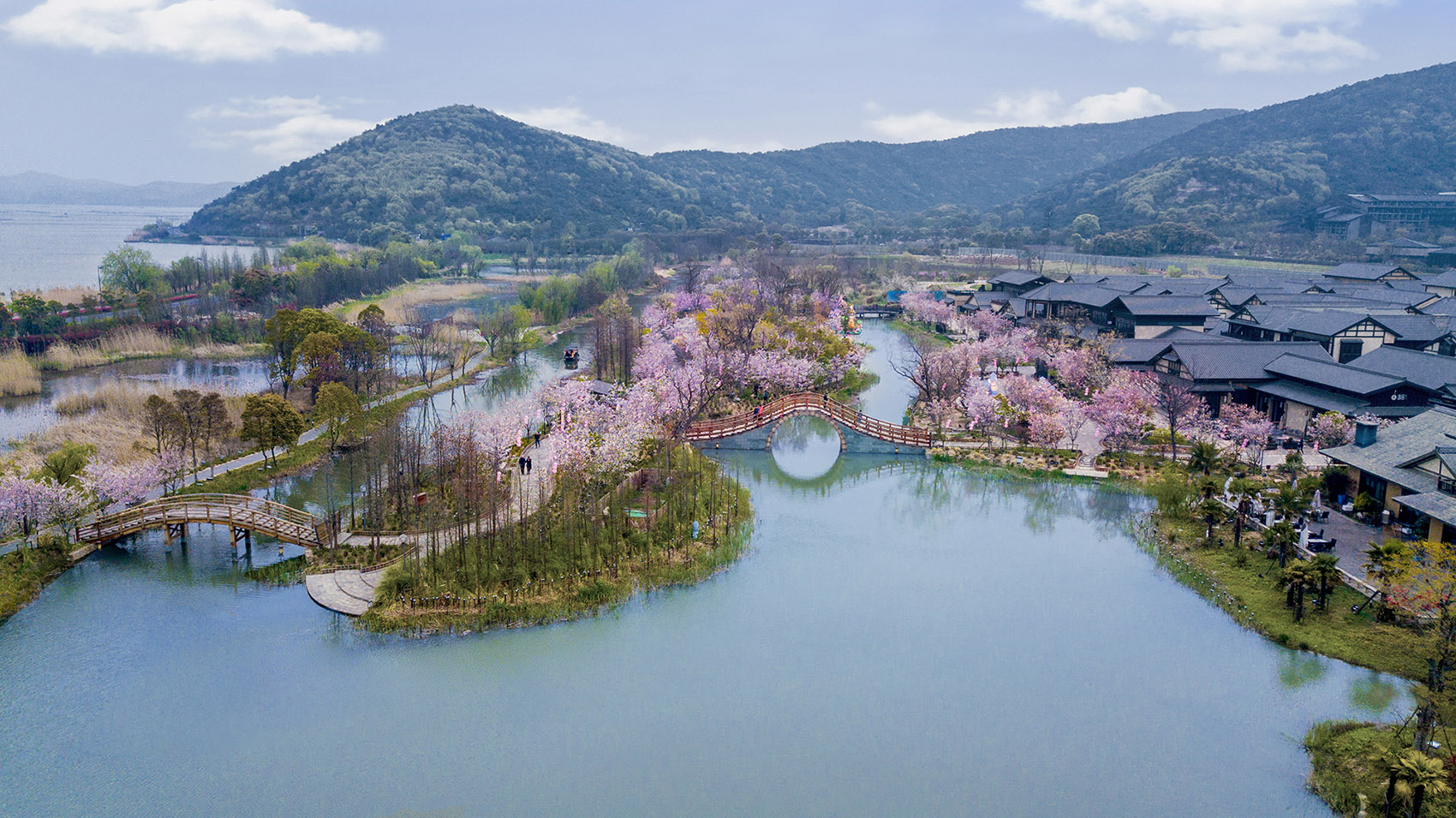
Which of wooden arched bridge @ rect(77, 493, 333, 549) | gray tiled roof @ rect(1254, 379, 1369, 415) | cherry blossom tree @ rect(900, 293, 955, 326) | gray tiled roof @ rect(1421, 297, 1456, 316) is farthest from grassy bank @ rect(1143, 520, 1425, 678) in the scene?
cherry blossom tree @ rect(900, 293, 955, 326)

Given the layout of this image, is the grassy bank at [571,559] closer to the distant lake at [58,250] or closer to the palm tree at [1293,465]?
the palm tree at [1293,465]

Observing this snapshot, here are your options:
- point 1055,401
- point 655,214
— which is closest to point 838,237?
point 655,214

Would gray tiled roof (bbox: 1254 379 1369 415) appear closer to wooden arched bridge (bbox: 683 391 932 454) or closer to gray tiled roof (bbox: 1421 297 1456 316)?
wooden arched bridge (bbox: 683 391 932 454)

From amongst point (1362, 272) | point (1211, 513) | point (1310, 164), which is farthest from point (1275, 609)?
point (1310, 164)

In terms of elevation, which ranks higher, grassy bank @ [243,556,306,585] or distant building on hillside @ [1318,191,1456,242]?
distant building on hillside @ [1318,191,1456,242]

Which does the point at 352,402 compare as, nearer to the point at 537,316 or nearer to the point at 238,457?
the point at 238,457

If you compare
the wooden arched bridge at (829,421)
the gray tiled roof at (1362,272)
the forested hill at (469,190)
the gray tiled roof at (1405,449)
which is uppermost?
the forested hill at (469,190)

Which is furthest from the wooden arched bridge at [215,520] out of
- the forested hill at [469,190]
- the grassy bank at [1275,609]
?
the forested hill at [469,190]
